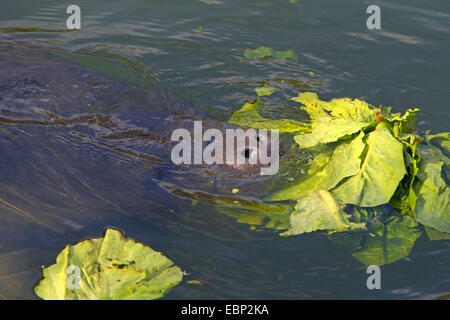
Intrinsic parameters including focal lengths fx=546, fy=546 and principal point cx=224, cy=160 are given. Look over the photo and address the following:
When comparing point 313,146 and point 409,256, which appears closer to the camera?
point 409,256

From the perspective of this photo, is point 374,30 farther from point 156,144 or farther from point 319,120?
point 156,144

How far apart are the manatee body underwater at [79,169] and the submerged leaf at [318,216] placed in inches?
20.7

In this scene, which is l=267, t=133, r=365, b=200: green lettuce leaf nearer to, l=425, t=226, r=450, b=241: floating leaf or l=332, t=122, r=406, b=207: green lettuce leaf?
l=332, t=122, r=406, b=207: green lettuce leaf

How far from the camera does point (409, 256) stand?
176 inches

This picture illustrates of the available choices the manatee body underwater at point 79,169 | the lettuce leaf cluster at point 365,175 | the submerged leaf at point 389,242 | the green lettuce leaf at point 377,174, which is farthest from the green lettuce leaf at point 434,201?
the manatee body underwater at point 79,169

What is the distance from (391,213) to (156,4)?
5.16 meters

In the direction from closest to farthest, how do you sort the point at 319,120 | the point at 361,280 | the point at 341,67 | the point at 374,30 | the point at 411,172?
the point at 361,280, the point at 411,172, the point at 319,120, the point at 341,67, the point at 374,30

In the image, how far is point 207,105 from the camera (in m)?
6.41

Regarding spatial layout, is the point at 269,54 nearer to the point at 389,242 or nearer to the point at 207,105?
the point at 207,105

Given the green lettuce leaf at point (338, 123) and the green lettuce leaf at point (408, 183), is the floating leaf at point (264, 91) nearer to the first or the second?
the green lettuce leaf at point (338, 123)

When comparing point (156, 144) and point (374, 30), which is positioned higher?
point (374, 30)

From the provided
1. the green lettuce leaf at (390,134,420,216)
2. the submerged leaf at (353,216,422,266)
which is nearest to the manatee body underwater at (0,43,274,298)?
the submerged leaf at (353,216,422,266)

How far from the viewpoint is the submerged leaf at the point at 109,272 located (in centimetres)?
381
